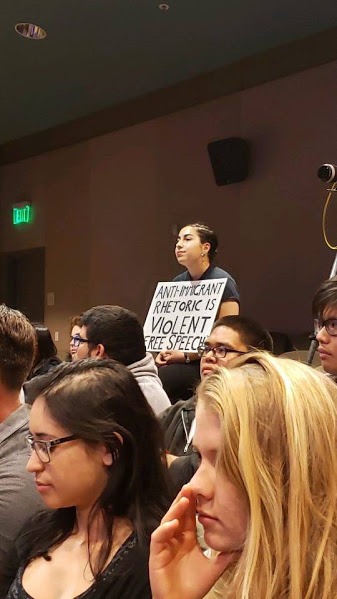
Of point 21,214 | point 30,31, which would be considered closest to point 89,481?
point 30,31

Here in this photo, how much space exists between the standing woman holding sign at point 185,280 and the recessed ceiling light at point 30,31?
73.9 inches

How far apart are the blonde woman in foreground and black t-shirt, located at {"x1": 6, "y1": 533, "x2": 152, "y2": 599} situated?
27cm

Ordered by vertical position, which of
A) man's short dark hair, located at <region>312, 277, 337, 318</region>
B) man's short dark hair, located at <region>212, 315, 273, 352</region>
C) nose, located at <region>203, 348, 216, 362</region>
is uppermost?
man's short dark hair, located at <region>312, 277, 337, 318</region>

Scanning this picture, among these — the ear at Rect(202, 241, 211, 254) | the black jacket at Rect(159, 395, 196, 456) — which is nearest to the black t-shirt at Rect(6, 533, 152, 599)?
the black jacket at Rect(159, 395, 196, 456)

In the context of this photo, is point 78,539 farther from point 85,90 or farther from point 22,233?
point 22,233

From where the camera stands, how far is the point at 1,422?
1.72 metres

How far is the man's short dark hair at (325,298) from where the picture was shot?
2098mm

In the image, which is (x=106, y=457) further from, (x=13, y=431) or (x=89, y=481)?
(x=13, y=431)

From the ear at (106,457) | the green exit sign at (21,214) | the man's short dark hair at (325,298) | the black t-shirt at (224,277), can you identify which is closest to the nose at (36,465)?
the ear at (106,457)

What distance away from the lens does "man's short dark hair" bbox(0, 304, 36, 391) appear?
180 centimetres

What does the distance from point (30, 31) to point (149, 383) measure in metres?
3.10

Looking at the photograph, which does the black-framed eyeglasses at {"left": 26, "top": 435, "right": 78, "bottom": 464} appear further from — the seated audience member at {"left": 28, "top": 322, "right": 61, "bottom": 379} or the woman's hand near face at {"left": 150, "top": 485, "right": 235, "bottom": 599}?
the seated audience member at {"left": 28, "top": 322, "right": 61, "bottom": 379}

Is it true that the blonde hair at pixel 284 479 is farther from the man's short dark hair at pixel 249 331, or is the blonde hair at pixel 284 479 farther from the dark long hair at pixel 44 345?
the dark long hair at pixel 44 345

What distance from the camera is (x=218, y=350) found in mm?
2240
